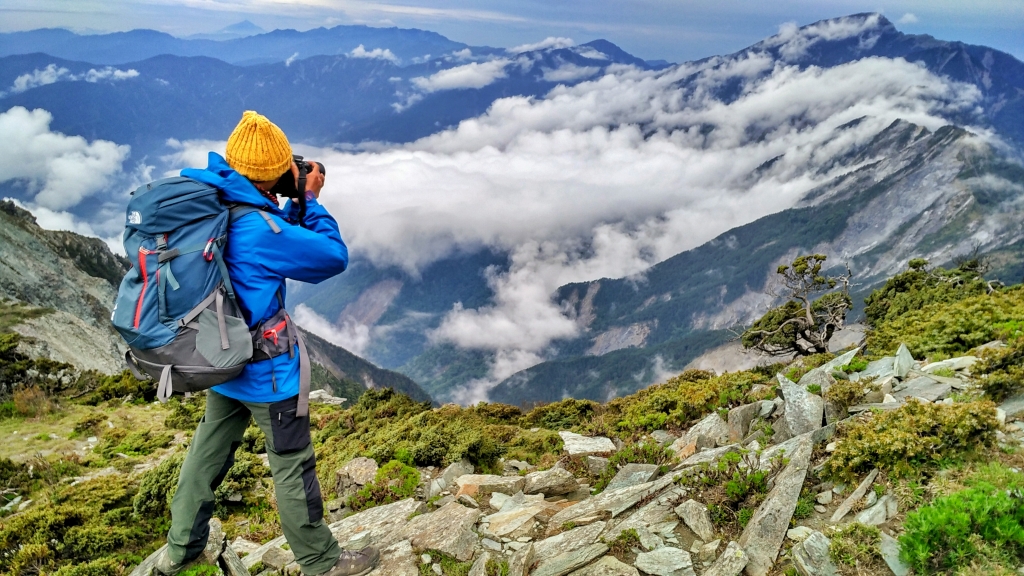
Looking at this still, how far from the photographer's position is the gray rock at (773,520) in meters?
4.89

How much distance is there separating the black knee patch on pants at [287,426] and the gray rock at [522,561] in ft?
8.28

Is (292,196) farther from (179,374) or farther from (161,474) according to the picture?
(161,474)

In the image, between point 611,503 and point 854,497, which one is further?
point 611,503

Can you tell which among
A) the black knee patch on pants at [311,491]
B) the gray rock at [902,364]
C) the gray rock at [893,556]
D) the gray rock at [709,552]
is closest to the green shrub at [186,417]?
the black knee patch on pants at [311,491]

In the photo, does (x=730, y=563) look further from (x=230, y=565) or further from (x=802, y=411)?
(x=230, y=565)

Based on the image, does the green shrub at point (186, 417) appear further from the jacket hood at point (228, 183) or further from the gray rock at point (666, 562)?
the gray rock at point (666, 562)

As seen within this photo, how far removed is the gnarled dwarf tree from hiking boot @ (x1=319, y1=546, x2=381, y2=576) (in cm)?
1909

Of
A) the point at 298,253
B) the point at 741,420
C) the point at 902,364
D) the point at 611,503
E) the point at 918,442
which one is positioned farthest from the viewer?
the point at 902,364

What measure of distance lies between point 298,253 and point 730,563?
15.6 ft

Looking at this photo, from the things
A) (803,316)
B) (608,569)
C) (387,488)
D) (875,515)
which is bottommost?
(803,316)

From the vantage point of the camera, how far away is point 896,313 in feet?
61.0

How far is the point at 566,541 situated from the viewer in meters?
5.84

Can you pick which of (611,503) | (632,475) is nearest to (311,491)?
(611,503)

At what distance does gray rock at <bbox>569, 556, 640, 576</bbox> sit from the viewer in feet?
16.8
